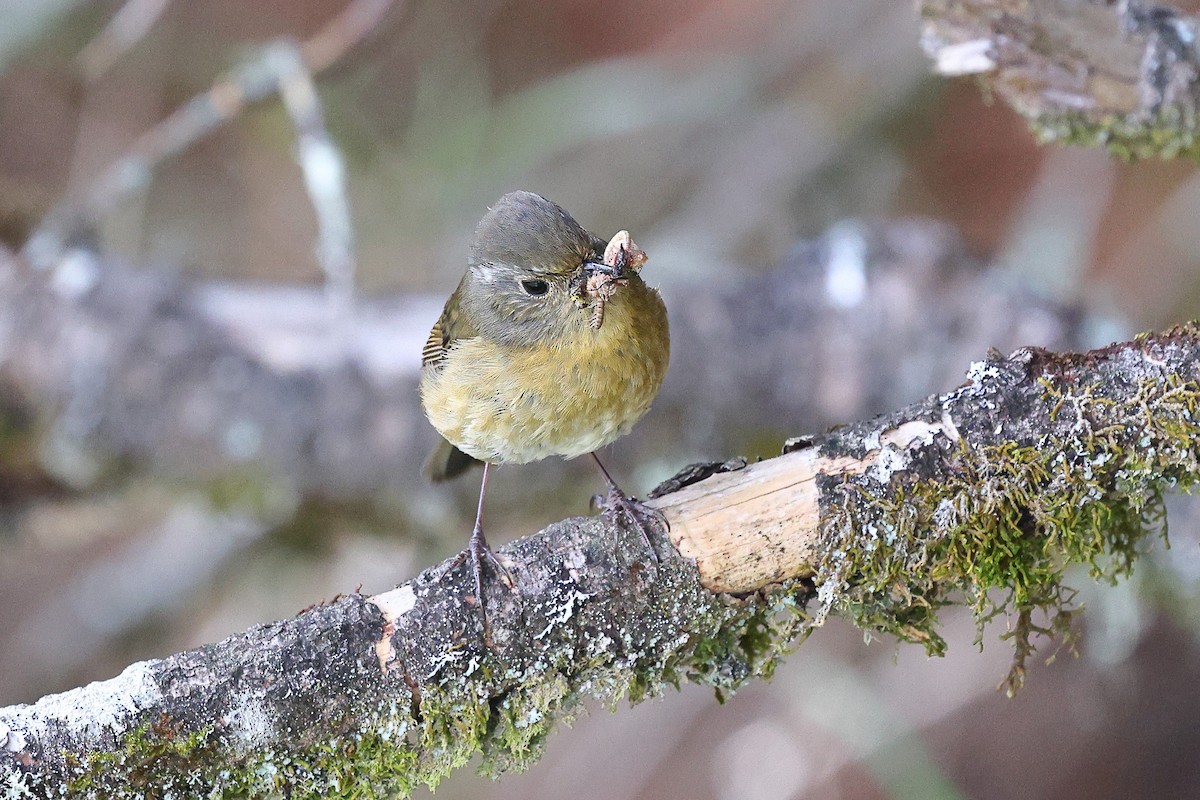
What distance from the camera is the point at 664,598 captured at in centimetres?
240

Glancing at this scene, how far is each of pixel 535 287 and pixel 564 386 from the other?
308 mm

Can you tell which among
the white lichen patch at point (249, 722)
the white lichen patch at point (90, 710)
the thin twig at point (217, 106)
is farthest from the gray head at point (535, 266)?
the thin twig at point (217, 106)

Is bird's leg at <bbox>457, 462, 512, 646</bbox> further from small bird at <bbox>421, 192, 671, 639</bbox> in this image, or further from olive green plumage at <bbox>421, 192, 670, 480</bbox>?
olive green plumage at <bbox>421, 192, 670, 480</bbox>

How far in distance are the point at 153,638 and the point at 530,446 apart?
376 cm

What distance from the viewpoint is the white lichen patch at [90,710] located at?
216cm

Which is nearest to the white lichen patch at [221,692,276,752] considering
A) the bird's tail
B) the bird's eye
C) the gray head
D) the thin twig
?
the gray head

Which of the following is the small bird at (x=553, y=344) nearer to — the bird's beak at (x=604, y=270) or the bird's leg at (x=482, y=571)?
the bird's beak at (x=604, y=270)

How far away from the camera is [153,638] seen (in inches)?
225

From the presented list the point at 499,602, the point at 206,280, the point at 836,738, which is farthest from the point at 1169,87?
the point at 206,280

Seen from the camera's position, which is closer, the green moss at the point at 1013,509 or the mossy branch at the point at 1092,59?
the green moss at the point at 1013,509

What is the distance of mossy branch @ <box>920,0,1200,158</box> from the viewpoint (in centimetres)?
312

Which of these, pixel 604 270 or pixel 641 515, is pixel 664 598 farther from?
pixel 604 270

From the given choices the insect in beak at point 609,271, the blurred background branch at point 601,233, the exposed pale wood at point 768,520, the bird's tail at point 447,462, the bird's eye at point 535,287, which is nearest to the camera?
the exposed pale wood at point 768,520

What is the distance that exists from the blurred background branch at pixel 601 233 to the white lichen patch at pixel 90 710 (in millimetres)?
2517
